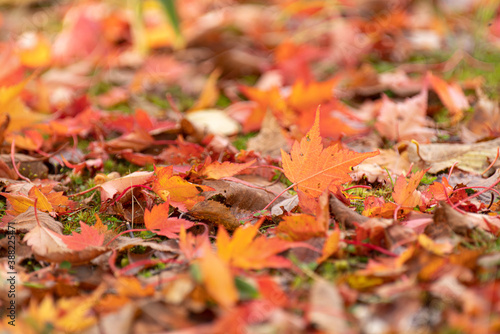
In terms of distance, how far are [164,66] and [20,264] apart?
1562 mm

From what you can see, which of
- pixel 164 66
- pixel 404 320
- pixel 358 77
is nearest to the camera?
pixel 404 320

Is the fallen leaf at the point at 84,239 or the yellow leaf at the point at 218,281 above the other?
the yellow leaf at the point at 218,281

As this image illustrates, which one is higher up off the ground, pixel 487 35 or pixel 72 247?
pixel 72 247

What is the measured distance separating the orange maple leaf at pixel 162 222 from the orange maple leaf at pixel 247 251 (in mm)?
185

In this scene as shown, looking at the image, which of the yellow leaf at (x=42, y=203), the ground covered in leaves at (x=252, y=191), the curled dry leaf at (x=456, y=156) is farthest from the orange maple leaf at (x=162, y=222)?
the curled dry leaf at (x=456, y=156)

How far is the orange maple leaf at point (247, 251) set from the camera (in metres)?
0.76

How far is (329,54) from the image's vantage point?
238 cm

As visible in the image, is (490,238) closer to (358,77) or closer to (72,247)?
(72,247)

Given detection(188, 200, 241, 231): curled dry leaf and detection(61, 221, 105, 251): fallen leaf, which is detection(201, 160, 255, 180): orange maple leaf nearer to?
detection(188, 200, 241, 231): curled dry leaf

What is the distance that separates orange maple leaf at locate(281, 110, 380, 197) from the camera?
0.96 m

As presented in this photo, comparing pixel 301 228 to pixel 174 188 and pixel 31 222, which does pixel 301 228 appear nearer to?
pixel 174 188

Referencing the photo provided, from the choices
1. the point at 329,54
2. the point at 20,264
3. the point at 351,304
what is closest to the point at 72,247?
the point at 20,264

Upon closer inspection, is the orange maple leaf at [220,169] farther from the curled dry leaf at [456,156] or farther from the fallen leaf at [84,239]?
the curled dry leaf at [456,156]

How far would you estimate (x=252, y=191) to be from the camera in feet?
3.62
